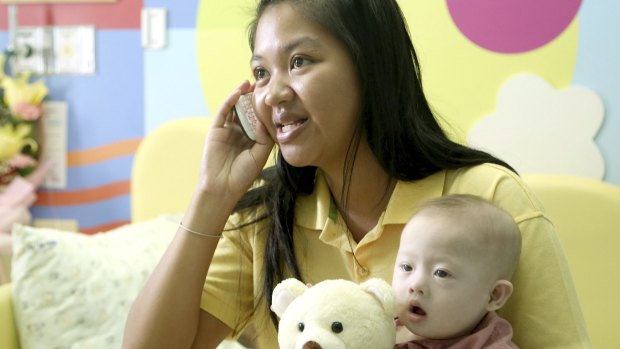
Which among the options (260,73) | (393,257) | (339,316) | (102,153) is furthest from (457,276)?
(102,153)

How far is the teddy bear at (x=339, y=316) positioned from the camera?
0.86 m

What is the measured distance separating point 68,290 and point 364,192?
0.94 metres

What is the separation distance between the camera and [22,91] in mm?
2479

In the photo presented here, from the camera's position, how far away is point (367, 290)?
935 mm

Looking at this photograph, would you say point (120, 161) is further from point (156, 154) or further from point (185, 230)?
point (185, 230)

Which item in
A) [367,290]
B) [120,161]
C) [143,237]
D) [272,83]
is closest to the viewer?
[367,290]

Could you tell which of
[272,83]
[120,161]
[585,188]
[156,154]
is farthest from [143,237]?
[585,188]

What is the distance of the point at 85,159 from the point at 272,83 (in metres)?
1.57

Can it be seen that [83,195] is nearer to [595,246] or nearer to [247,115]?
[247,115]

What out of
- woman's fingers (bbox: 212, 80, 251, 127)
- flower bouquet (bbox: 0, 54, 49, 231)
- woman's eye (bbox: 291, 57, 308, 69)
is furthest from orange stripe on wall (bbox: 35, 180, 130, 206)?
woman's eye (bbox: 291, 57, 308, 69)

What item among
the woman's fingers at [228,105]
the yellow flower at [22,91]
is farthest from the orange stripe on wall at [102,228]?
the woman's fingers at [228,105]

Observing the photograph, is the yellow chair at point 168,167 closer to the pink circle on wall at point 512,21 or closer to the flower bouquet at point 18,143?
the flower bouquet at point 18,143

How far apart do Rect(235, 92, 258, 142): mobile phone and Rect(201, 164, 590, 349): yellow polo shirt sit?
0.15 metres

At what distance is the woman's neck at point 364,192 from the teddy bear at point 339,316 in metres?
0.33
